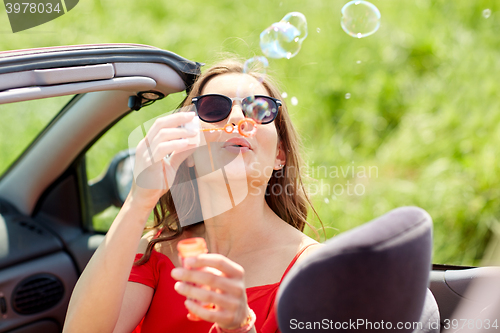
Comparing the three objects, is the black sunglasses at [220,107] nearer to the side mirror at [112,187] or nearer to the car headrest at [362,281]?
the car headrest at [362,281]

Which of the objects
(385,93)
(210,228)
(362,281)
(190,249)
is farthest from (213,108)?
(385,93)

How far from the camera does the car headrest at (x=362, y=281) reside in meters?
0.95

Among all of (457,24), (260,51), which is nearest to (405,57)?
(457,24)

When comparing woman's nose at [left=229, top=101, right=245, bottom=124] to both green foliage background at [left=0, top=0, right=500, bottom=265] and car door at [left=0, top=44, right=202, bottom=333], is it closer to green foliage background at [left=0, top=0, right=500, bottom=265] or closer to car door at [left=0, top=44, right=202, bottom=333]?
car door at [left=0, top=44, right=202, bottom=333]

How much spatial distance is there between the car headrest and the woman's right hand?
1.70 feet

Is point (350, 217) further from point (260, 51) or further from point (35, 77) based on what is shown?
point (35, 77)

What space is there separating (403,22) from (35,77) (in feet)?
16.1

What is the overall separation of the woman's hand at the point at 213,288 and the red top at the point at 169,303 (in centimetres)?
47

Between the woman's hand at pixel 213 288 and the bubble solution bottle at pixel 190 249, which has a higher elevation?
the bubble solution bottle at pixel 190 249

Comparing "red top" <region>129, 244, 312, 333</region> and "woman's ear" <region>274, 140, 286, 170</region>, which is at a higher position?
"woman's ear" <region>274, 140, 286, 170</region>

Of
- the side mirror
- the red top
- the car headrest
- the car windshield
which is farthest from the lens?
the car windshield

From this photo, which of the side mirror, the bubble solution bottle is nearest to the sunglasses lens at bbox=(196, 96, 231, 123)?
the bubble solution bottle

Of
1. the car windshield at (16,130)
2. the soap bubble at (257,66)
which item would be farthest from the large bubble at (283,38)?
the car windshield at (16,130)

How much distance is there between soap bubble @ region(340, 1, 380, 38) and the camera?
7.25 ft
